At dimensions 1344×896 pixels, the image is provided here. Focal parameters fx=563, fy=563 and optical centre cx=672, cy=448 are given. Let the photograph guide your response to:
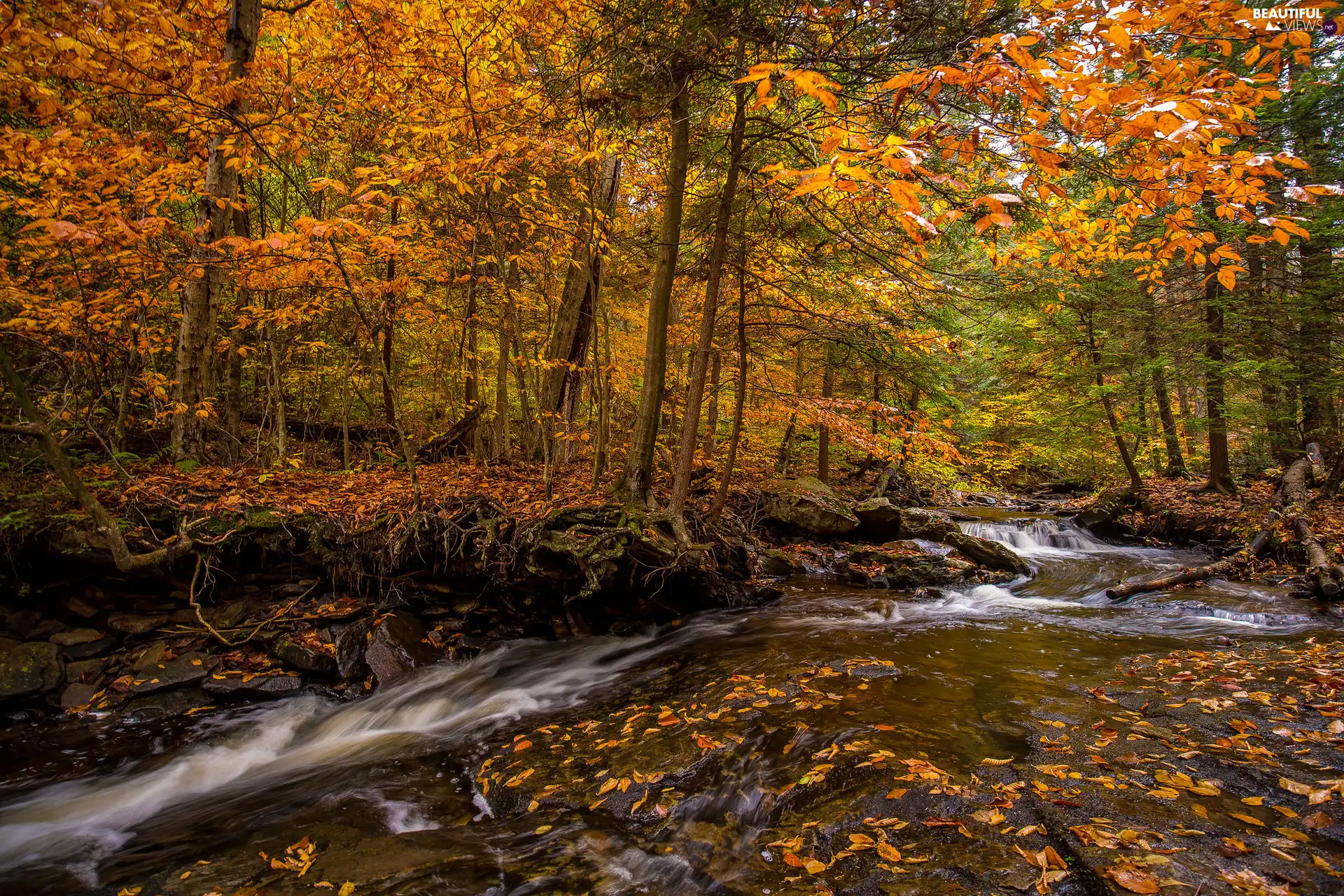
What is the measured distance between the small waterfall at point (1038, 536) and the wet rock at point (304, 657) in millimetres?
12228

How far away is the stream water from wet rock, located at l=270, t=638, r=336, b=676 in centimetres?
36

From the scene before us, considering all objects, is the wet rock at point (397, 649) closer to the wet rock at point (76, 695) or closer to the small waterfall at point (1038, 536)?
the wet rock at point (76, 695)

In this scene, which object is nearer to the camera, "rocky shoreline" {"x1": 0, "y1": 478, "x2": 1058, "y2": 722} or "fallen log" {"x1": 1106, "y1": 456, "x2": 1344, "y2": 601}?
"rocky shoreline" {"x1": 0, "y1": 478, "x2": 1058, "y2": 722}

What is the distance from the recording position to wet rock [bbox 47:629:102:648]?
230 inches

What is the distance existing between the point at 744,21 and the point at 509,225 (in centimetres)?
529

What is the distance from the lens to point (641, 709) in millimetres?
5125

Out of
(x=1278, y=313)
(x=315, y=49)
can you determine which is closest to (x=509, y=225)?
(x=315, y=49)

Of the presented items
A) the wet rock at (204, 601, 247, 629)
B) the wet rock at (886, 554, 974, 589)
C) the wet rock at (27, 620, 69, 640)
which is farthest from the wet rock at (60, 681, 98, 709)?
the wet rock at (886, 554, 974, 589)

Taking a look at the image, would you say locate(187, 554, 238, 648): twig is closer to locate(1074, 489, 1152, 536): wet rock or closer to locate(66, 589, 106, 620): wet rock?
locate(66, 589, 106, 620): wet rock

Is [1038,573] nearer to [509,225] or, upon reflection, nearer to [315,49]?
[509,225]

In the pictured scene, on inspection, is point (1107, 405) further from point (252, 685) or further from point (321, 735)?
point (252, 685)

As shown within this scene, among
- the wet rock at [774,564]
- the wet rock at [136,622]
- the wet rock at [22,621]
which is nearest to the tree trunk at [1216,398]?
the wet rock at [774,564]

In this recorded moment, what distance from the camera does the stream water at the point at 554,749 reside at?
3.21m

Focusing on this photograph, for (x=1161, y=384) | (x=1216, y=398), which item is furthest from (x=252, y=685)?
(x=1161, y=384)
